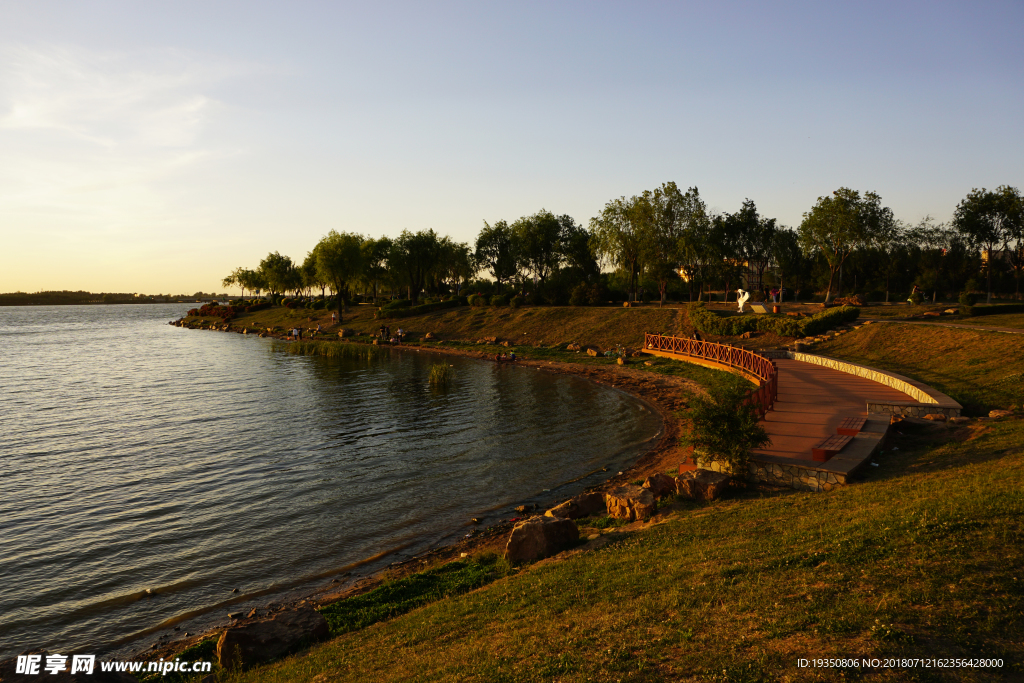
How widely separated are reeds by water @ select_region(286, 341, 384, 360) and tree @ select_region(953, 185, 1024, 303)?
62095 mm

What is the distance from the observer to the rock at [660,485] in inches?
581

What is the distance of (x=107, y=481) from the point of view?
19109 mm

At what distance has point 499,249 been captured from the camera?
9012cm

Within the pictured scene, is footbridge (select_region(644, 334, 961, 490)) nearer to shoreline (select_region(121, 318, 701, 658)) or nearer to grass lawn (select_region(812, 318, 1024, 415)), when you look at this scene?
grass lawn (select_region(812, 318, 1024, 415))

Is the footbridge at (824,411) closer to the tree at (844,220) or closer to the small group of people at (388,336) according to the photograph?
the tree at (844,220)

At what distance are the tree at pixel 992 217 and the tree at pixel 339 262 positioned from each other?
77.4m

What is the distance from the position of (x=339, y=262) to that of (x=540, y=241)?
103 ft

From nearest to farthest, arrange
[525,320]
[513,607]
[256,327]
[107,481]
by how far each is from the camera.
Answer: [513,607] → [107,481] → [525,320] → [256,327]

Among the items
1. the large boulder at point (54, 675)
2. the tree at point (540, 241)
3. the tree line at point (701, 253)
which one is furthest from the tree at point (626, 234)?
the large boulder at point (54, 675)

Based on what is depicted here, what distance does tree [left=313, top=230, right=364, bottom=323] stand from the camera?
82500 millimetres

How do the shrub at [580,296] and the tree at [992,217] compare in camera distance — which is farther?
the shrub at [580,296]

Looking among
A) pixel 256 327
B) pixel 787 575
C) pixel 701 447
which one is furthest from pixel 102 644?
pixel 256 327

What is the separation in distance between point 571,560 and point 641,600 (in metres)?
3.05

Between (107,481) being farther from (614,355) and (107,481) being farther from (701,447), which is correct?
(614,355)
